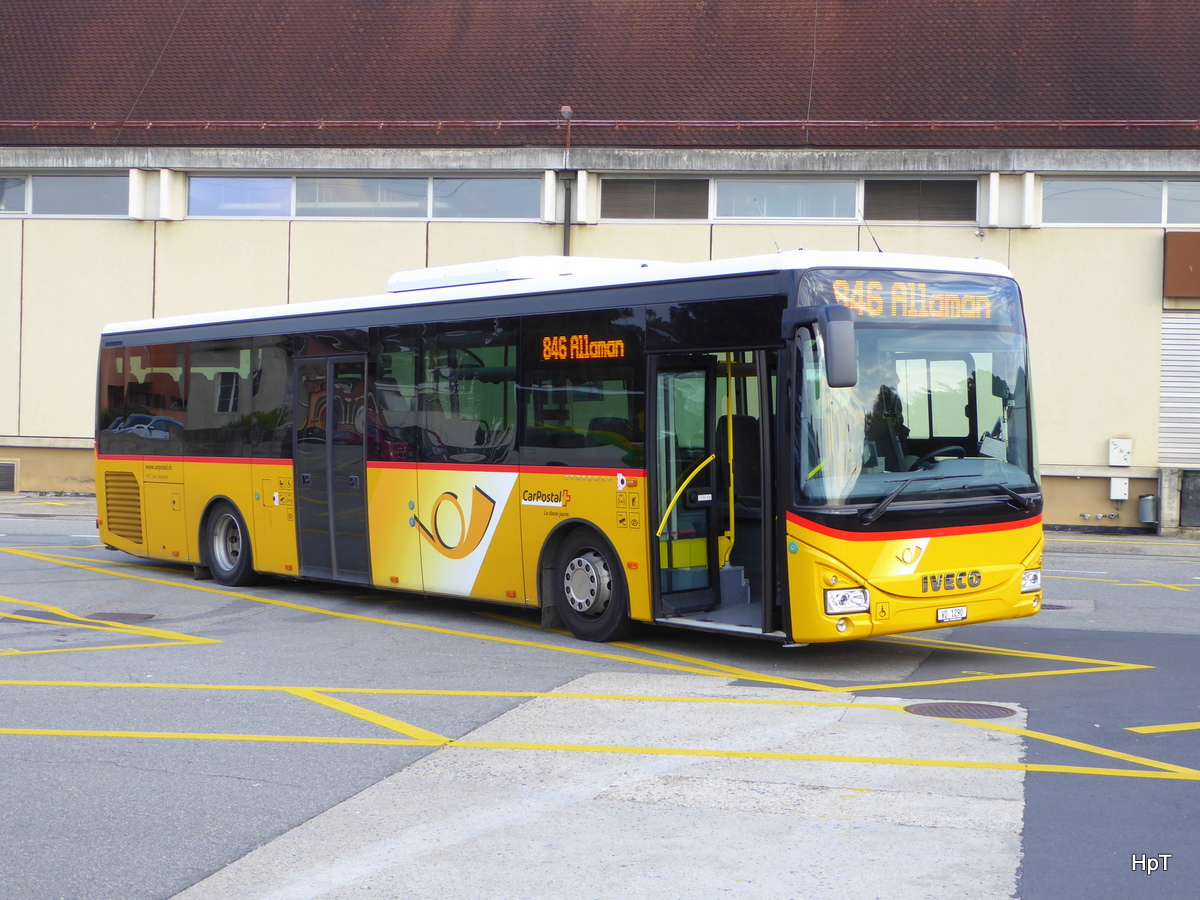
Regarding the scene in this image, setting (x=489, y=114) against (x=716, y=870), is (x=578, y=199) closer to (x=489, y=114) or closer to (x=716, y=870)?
(x=489, y=114)

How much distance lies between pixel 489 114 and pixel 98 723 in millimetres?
19997

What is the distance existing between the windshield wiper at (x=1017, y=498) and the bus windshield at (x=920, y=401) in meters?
0.02

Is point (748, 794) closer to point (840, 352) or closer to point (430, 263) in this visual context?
point (840, 352)

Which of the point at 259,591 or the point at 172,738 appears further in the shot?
the point at 259,591

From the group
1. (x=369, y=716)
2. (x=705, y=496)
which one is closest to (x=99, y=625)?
(x=369, y=716)

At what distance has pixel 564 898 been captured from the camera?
16.0 ft

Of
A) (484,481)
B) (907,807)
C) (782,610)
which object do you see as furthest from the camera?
(484,481)

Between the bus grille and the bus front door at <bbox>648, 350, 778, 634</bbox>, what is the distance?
27.1 feet

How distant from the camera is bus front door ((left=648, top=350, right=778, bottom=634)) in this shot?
32.3ft

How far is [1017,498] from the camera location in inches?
377

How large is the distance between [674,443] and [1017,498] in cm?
250

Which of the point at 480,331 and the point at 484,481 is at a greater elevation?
the point at 480,331

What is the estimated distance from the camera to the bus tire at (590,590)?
10484 mm

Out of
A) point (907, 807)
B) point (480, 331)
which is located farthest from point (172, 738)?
point (480, 331)
